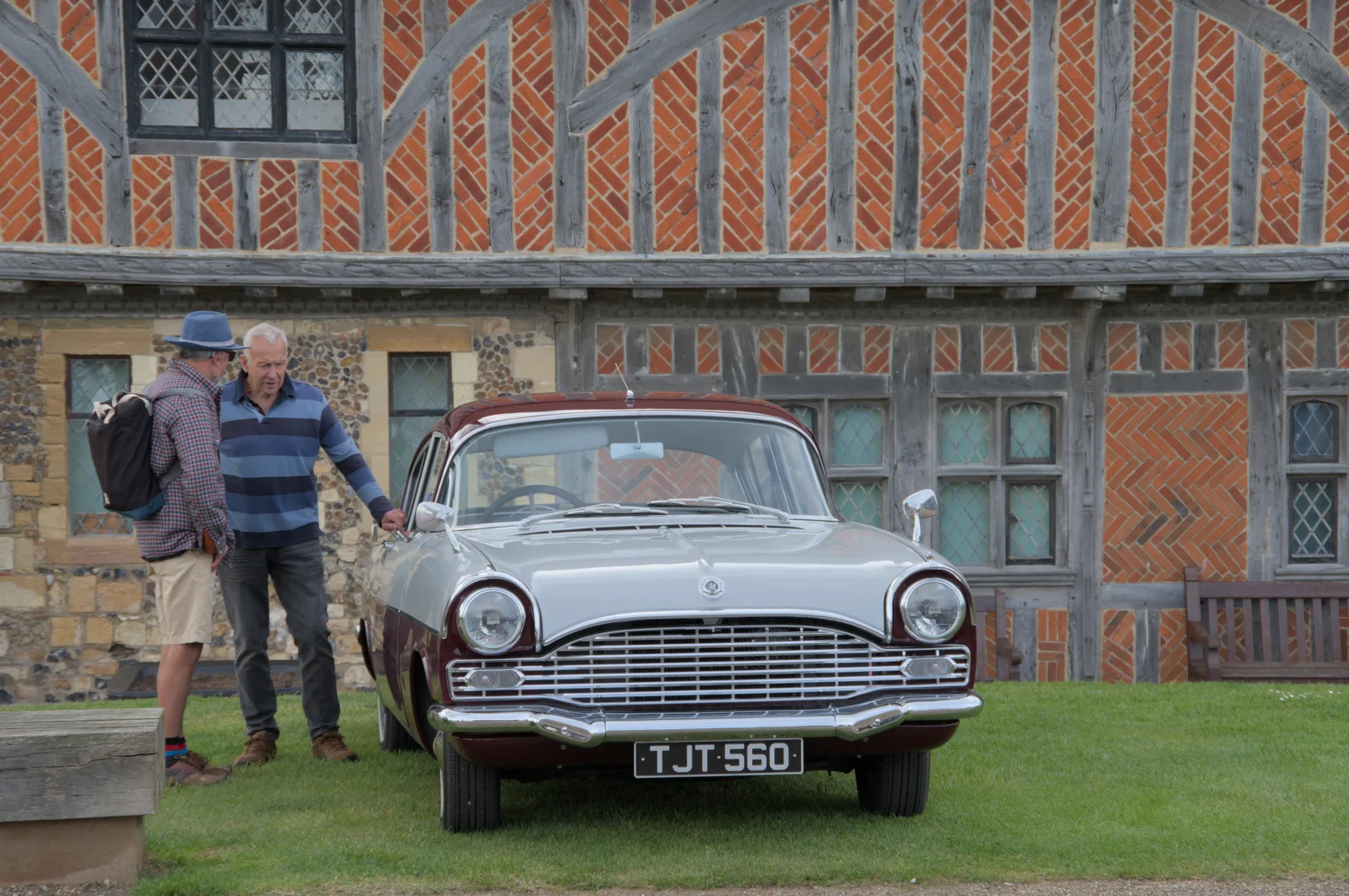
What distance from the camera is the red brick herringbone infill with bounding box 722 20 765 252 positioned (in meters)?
11.4

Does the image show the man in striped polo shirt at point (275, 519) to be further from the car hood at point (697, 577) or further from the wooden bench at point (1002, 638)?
the wooden bench at point (1002, 638)

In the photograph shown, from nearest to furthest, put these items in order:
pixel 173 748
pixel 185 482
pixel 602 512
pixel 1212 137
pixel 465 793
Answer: pixel 465 793 < pixel 602 512 < pixel 185 482 < pixel 173 748 < pixel 1212 137

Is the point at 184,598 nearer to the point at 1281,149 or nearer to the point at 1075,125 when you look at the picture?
the point at 1075,125

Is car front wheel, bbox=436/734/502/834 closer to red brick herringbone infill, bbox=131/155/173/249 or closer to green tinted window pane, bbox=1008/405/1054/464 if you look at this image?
red brick herringbone infill, bbox=131/155/173/249

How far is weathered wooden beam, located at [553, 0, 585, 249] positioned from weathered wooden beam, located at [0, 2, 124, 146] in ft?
10.5

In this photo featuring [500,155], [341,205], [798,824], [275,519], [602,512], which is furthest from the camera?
[500,155]

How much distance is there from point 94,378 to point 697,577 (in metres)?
7.96

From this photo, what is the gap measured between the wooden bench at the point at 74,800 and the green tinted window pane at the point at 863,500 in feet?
26.1

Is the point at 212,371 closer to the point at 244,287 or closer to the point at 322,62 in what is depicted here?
the point at 244,287

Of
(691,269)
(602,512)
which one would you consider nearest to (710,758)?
(602,512)

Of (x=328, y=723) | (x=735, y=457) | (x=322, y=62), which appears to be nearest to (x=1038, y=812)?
(x=735, y=457)

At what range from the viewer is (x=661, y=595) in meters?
4.88

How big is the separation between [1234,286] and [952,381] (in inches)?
90.5

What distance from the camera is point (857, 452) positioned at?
12102mm
